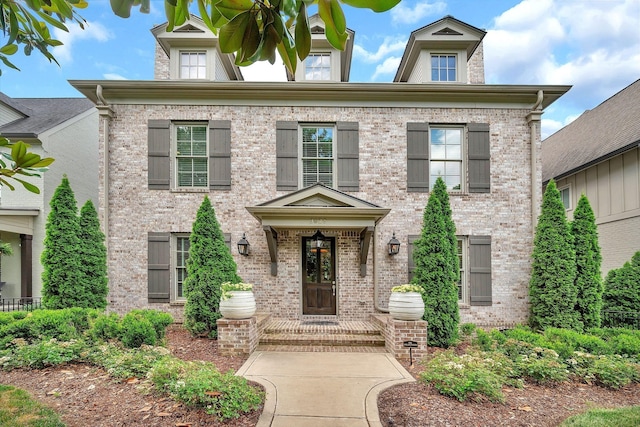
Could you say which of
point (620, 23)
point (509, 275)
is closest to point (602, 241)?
point (509, 275)

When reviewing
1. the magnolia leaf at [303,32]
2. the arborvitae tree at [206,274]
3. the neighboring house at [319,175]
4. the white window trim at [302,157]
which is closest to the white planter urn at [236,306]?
the arborvitae tree at [206,274]

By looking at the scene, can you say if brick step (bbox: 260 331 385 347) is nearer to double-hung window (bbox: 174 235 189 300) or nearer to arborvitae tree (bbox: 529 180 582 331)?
double-hung window (bbox: 174 235 189 300)

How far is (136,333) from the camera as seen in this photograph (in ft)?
18.8

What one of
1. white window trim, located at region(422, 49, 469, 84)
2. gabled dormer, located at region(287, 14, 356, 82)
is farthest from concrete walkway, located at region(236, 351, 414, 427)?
white window trim, located at region(422, 49, 469, 84)

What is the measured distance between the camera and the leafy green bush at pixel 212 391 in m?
3.52

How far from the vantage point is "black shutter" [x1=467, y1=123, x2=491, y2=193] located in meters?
8.40

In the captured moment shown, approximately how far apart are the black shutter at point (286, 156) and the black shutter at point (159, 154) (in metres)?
2.64

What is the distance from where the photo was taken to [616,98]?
44.4 ft

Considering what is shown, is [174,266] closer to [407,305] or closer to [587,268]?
[407,305]

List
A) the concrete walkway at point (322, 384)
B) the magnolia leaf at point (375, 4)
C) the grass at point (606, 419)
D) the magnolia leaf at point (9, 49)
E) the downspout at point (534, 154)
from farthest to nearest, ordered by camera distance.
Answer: the downspout at point (534, 154) < the concrete walkway at point (322, 384) < the grass at point (606, 419) < the magnolia leaf at point (9, 49) < the magnolia leaf at point (375, 4)

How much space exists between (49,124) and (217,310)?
1017 centimetres

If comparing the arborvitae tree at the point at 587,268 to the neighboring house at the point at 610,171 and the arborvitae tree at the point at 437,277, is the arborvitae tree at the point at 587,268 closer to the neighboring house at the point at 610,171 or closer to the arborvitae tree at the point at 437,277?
the arborvitae tree at the point at 437,277

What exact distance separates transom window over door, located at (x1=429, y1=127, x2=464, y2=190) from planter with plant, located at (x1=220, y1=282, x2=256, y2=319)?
522 cm

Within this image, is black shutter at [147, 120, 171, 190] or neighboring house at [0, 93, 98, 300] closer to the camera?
black shutter at [147, 120, 171, 190]
